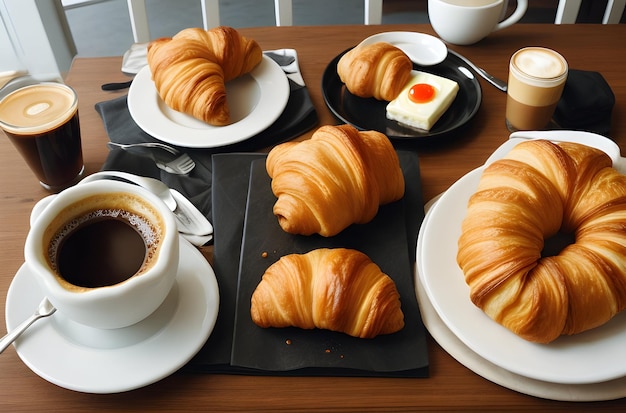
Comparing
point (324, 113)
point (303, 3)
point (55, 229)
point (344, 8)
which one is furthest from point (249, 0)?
point (55, 229)

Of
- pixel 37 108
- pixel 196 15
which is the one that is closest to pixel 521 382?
pixel 37 108

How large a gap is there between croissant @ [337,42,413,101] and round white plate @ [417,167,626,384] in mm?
389

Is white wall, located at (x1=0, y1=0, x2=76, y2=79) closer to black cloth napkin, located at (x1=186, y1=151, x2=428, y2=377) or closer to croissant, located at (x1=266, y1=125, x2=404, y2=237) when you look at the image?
black cloth napkin, located at (x1=186, y1=151, x2=428, y2=377)

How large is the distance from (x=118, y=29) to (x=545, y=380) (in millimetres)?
2809

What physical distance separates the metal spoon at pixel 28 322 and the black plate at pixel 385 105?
0.57 m

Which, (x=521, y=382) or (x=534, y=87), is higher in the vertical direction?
(x=534, y=87)

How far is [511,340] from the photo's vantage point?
68cm

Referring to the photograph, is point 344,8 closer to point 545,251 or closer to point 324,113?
point 324,113

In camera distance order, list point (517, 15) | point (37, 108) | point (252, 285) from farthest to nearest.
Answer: point (517, 15), point (37, 108), point (252, 285)

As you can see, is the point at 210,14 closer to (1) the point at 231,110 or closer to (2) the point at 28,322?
(1) the point at 231,110

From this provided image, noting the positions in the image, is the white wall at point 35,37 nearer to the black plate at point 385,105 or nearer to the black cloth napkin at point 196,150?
the black cloth napkin at point 196,150

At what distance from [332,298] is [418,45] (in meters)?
0.74

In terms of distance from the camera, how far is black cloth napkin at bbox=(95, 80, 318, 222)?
941 mm

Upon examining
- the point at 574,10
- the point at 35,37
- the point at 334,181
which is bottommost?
the point at 35,37
